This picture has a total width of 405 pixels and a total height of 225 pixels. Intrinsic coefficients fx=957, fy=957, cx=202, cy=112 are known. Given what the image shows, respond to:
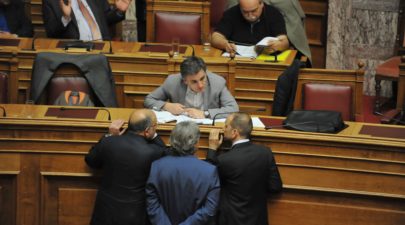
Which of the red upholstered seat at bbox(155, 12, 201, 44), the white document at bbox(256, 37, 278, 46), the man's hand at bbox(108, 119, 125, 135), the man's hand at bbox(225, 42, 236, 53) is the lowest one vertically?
the man's hand at bbox(108, 119, 125, 135)

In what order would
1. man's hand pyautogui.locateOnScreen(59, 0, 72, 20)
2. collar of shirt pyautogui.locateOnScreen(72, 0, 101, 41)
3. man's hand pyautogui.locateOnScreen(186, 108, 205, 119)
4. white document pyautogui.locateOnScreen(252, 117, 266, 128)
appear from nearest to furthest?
1. white document pyautogui.locateOnScreen(252, 117, 266, 128)
2. man's hand pyautogui.locateOnScreen(186, 108, 205, 119)
3. man's hand pyautogui.locateOnScreen(59, 0, 72, 20)
4. collar of shirt pyautogui.locateOnScreen(72, 0, 101, 41)

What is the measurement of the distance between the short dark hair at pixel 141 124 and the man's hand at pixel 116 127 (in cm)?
17

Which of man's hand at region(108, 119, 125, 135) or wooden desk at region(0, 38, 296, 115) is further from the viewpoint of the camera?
wooden desk at region(0, 38, 296, 115)

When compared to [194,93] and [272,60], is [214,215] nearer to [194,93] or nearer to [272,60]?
[194,93]

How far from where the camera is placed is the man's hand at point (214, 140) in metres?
4.98

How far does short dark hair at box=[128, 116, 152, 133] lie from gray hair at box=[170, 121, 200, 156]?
215 mm

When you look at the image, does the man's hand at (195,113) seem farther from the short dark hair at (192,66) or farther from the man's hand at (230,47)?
the man's hand at (230,47)

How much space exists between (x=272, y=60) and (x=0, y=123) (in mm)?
2130

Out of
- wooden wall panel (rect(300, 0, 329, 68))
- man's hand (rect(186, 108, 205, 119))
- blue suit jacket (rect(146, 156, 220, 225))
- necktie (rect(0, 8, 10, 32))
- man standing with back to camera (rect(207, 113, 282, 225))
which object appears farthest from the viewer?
wooden wall panel (rect(300, 0, 329, 68))

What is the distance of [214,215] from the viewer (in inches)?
187

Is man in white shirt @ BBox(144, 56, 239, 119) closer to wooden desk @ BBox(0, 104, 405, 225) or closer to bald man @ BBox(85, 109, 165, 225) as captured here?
wooden desk @ BBox(0, 104, 405, 225)

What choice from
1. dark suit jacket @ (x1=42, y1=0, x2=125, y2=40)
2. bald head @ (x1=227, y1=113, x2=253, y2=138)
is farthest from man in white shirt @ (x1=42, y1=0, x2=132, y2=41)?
bald head @ (x1=227, y1=113, x2=253, y2=138)

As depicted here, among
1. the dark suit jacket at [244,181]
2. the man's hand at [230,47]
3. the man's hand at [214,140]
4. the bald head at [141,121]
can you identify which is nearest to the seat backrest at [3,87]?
the bald head at [141,121]

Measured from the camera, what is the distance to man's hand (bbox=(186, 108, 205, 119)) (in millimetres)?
5464
